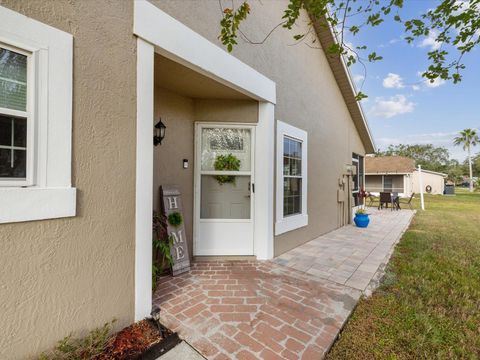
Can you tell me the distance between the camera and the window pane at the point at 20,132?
1.81 m

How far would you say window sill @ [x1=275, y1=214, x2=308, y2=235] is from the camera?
180 inches

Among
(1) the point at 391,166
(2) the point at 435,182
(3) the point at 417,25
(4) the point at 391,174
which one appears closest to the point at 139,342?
(3) the point at 417,25

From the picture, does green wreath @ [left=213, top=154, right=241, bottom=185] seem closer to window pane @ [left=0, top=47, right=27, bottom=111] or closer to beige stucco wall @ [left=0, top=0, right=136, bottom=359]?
beige stucco wall @ [left=0, top=0, right=136, bottom=359]

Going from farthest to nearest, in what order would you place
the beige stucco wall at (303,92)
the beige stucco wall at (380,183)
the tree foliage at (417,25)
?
the beige stucco wall at (380,183), the beige stucco wall at (303,92), the tree foliage at (417,25)

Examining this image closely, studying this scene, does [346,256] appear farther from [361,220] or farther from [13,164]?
[13,164]

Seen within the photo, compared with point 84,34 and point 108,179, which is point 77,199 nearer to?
point 108,179

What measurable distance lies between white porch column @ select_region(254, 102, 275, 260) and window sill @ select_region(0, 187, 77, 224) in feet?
9.52

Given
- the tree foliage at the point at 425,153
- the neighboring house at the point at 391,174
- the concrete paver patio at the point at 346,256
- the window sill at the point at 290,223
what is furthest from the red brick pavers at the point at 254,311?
the tree foliage at the point at 425,153

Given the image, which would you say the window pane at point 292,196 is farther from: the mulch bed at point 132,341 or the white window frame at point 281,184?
the mulch bed at point 132,341

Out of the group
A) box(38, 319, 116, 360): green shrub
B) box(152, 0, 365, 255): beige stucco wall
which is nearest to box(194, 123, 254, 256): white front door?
box(152, 0, 365, 255): beige stucco wall

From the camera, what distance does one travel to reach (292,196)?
522 cm

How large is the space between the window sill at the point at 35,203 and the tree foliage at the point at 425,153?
53357mm

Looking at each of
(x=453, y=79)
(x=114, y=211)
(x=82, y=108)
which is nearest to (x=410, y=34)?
(x=453, y=79)

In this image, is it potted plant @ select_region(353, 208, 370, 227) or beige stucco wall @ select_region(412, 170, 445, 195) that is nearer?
potted plant @ select_region(353, 208, 370, 227)
